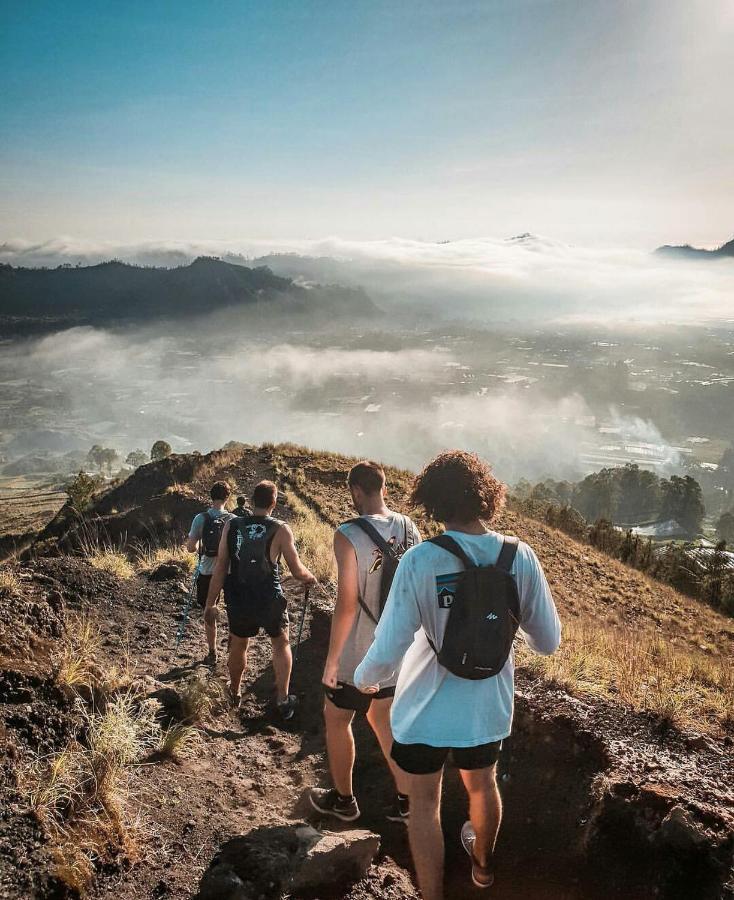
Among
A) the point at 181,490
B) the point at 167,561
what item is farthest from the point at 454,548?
the point at 181,490

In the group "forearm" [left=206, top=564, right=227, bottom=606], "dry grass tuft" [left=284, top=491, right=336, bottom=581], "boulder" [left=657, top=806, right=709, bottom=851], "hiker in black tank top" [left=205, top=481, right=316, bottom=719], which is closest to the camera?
"boulder" [left=657, top=806, right=709, bottom=851]

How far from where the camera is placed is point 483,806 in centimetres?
277

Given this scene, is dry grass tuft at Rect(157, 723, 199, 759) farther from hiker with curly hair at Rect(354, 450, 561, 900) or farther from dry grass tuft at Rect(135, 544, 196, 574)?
dry grass tuft at Rect(135, 544, 196, 574)

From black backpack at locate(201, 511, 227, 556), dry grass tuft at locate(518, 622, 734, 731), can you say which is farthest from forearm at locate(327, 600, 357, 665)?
black backpack at locate(201, 511, 227, 556)

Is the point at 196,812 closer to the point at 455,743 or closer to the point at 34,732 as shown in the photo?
the point at 34,732

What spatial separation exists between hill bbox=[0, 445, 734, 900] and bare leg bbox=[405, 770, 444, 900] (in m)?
0.54

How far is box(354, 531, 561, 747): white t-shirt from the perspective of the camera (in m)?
2.42

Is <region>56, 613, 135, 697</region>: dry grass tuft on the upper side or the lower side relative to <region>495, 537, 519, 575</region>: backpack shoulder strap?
lower

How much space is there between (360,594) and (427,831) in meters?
1.12

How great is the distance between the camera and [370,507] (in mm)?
3248

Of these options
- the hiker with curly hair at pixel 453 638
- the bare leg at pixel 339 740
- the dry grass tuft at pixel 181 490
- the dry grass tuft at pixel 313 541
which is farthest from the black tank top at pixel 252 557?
the dry grass tuft at pixel 181 490

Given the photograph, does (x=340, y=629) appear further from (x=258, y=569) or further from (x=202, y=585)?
(x=202, y=585)

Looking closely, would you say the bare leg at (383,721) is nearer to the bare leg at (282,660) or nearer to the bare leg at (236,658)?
the bare leg at (282,660)

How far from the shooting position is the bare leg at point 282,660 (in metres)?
4.89
